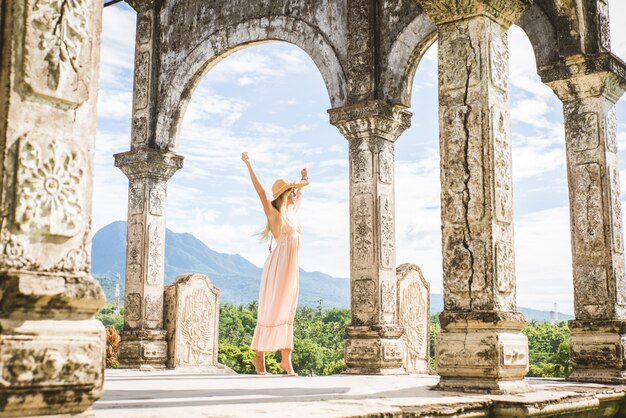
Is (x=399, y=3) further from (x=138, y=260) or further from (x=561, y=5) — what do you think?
(x=138, y=260)

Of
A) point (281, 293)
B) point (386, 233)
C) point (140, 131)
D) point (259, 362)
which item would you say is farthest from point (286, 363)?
point (140, 131)

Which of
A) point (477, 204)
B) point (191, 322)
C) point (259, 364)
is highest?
point (477, 204)

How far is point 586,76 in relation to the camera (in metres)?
7.43

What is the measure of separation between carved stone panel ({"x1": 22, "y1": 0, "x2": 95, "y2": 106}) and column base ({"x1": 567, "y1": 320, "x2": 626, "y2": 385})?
225 inches

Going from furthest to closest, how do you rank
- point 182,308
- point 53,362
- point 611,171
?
point 182,308
point 611,171
point 53,362

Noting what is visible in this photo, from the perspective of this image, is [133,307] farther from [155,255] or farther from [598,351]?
[598,351]

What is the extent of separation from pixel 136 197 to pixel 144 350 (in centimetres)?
224

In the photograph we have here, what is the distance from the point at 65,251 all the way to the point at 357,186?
6394 millimetres

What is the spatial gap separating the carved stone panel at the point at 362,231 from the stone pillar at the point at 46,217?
612cm

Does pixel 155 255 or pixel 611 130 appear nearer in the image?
pixel 611 130

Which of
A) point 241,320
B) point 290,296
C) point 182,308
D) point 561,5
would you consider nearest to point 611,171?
point 561,5

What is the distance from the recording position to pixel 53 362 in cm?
258

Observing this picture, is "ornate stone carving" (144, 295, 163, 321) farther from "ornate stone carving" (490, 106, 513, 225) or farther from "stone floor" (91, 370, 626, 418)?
"ornate stone carving" (490, 106, 513, 225)

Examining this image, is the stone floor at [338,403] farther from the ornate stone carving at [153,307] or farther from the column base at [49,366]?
the ornate stone carving at [153,307]
